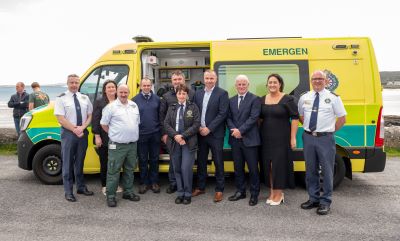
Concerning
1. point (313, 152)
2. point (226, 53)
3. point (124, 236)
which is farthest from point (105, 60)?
point (313, 152)

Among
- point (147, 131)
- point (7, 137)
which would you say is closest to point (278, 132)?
point (147, 131)

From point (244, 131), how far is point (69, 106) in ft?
7.78

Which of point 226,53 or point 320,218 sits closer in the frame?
point 320,218

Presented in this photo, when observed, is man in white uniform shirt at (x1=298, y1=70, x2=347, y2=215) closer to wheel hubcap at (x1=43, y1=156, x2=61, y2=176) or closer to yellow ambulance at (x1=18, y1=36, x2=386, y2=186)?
yellow ambulance at (x1=18, y1=36, x2=386, y2=186)

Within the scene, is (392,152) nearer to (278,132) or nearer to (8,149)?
(278,132)

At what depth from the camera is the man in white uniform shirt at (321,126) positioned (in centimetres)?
426

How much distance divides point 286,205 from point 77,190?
9.78ft

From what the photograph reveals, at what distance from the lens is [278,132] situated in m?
4.54

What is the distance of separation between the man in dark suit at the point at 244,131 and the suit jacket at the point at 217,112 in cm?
11

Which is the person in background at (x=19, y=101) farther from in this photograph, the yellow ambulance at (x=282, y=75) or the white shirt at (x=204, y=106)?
the white shirt at (x=204, y=106)

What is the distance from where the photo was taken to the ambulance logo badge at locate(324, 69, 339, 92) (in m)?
5.08

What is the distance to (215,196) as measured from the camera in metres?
4.93

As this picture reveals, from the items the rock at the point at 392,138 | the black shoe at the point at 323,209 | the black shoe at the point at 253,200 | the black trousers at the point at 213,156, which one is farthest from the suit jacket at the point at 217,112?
the rock at the point at 392,138

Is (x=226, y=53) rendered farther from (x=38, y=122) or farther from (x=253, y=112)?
(x=38, y=122)
